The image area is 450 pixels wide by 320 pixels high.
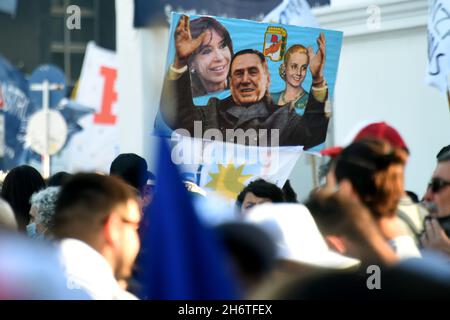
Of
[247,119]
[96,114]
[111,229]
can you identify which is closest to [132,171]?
[247,119]

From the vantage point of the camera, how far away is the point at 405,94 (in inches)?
323

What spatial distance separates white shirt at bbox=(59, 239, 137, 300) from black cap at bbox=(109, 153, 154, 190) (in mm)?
1638

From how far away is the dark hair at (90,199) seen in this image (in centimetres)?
220

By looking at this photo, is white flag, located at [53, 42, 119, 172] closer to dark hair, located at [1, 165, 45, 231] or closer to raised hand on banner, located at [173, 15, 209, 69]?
raised hand on banner, located at [173, 15, 209, 69]

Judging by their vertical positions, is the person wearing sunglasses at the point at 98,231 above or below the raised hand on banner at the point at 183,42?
below

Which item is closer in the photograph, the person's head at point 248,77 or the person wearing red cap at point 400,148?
the person wearing red cap at point 400,148

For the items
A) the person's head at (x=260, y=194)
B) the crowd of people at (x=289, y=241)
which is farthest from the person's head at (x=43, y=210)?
the crowd of people at (x=289, y=241)

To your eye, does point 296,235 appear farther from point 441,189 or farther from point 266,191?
point 266,191

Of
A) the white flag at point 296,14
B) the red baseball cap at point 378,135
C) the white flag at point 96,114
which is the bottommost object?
the white flag at point 96,114

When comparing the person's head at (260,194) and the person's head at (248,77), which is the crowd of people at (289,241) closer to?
the person's head at (260,194)

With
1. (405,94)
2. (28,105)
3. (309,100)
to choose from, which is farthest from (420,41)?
(28,105)

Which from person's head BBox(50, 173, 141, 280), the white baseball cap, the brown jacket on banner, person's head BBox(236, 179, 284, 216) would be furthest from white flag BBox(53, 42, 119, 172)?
the white baseball cap

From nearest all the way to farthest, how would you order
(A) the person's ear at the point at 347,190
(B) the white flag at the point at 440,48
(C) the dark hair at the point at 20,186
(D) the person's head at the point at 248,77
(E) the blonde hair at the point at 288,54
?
(A) the person's ear at the point at 347,190 < (C) the dark hair at the point at 20,186 < (D) the person's head at the point at 248,77 < (E) the blonde hair at the point at 288,54 < (B) the white flag at the point at 440,48

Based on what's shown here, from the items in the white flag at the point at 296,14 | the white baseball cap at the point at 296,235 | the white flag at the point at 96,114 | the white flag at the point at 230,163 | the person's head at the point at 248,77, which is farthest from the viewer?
the white flag at the point at 96,114
